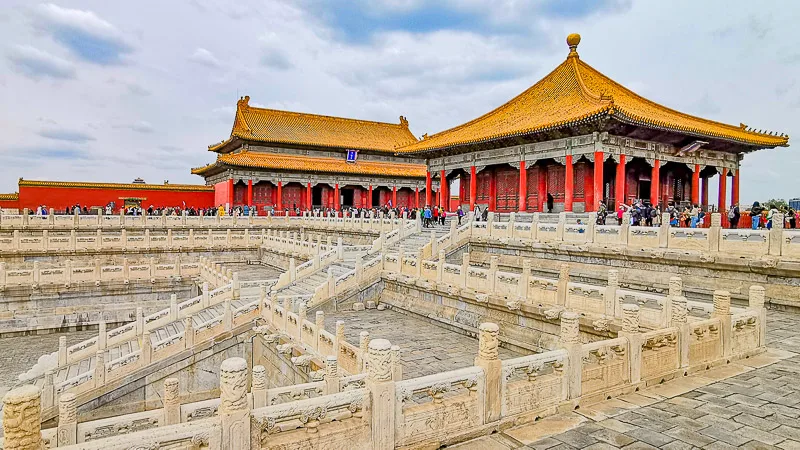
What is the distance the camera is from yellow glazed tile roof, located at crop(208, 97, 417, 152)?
39500 millimetres

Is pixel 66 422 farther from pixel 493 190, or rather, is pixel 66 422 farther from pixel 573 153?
pixel 493 190

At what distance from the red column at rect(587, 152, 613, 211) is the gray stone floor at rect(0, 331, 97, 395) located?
70.6ft

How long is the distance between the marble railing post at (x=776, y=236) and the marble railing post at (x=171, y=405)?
12218 millimetres

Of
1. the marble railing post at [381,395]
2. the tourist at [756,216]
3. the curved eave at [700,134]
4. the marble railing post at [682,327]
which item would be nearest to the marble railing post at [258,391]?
the marble railing post at [381,395]

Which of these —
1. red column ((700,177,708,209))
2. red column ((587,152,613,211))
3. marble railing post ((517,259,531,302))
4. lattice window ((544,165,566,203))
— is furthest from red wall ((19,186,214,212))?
red column ((700,177,708,209))

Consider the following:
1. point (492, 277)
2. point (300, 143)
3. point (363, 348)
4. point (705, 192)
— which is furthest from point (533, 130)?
point (300, 143)

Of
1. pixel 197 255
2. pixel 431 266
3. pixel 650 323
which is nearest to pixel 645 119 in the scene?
pixel 431 266

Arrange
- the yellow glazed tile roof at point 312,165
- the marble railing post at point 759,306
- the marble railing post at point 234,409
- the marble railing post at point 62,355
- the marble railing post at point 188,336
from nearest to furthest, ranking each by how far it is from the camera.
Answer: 1. the marble railing post at point 234,409
2. the marble railing post at point 759,306
3. the marble railing post at point 188,336
4. the marble railing post at point 62,355
5. the yellow glazed tile roof at point 312,165

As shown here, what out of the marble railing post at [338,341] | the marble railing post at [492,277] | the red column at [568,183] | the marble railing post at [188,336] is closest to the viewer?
the marble railing post at [338,341]

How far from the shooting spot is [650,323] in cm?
845

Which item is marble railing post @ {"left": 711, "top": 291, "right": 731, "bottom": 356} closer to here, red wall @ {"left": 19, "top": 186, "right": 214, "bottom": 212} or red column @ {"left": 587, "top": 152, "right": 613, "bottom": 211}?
red column @ {"left": 587, "top": 152, "right": 613, "bottom": 211}

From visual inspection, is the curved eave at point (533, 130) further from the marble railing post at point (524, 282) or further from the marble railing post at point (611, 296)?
the marble railing post at point (611, 296)

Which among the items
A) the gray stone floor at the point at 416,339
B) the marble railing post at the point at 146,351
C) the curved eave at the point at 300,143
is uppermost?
the curved eave at the point at 300,143

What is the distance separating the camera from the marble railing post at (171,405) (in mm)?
6445
